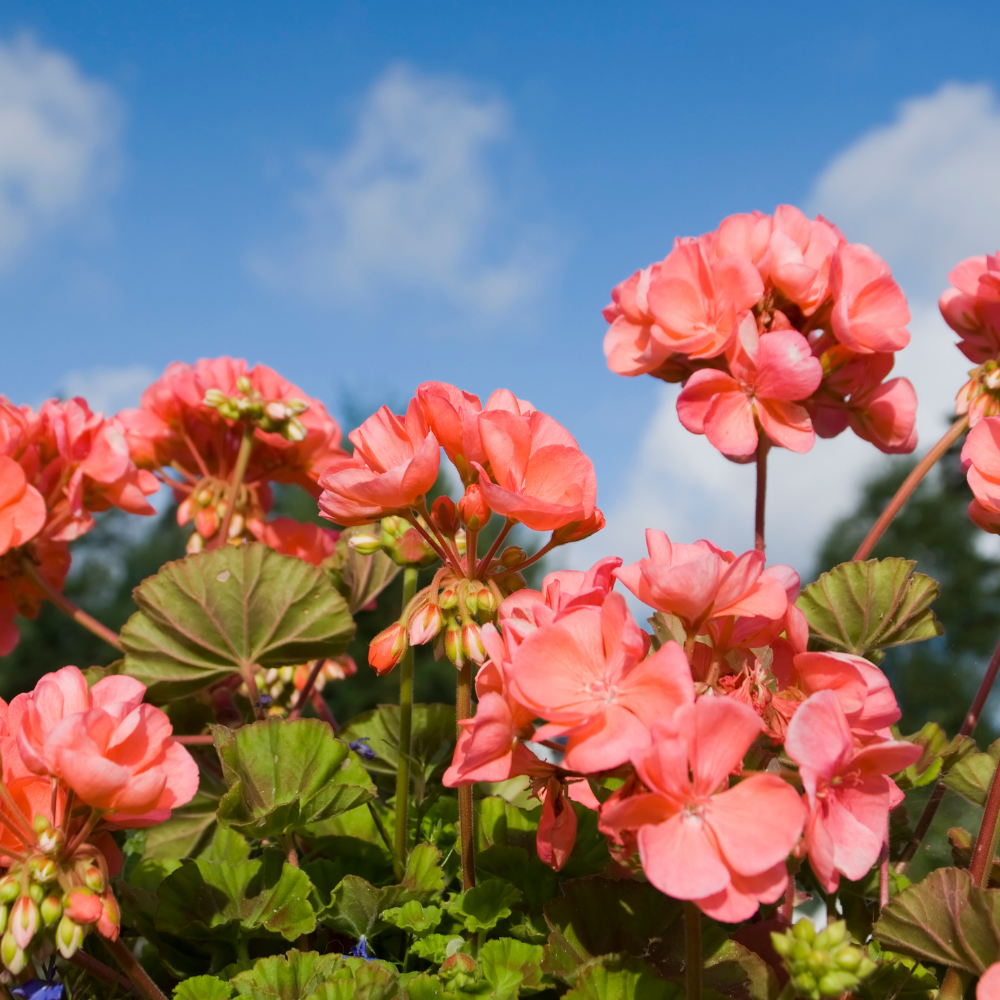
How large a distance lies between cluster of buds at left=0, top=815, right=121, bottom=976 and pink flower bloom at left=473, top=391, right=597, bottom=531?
50 cm

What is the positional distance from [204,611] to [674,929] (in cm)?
83

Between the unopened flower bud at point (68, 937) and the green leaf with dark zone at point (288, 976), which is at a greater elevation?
the unopened flower bud at point (68, 937)

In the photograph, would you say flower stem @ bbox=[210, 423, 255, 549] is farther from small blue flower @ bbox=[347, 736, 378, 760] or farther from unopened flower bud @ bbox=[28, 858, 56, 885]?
unopened flower bud @ bbox=[28, 858, 56, 885]

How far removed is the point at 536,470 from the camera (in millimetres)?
937

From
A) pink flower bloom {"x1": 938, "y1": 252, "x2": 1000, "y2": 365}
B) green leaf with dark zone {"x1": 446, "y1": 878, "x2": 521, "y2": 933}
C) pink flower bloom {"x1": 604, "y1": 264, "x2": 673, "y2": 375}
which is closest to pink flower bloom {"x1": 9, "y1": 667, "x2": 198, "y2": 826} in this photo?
green leaf with dark zone {"x1": 446, "y1": 878, "x2": 521, "y2": 933}

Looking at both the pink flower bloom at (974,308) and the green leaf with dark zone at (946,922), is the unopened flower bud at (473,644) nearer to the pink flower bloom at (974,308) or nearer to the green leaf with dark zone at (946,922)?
the green leaf with dark zone at (946,922)

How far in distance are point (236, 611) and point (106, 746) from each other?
0.56 metres

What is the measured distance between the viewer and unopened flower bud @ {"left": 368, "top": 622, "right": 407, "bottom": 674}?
0.94 m

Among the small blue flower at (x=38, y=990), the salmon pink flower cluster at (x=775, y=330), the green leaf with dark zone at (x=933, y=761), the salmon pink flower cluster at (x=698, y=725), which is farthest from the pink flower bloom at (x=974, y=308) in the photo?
the small blue flower at (x=38, y=990)

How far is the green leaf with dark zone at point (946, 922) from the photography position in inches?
35.6

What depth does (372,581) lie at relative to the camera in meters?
1.72

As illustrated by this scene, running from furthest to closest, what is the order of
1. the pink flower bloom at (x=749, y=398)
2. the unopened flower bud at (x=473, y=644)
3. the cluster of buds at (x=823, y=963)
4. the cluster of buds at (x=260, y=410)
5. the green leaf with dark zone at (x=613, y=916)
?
the cluster of buds at (x=260, y=410), the pink flower bloom at (x=749, y=398), the green leaf with dark zone at (x=613, y=916), the unopened flower bud at (x=473, y=644), the cluster of buds at (x=823, y=963)

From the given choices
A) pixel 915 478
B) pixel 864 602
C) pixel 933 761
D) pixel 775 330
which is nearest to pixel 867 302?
pixel 775 330

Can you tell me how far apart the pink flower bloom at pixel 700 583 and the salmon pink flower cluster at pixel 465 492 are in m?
0.11
